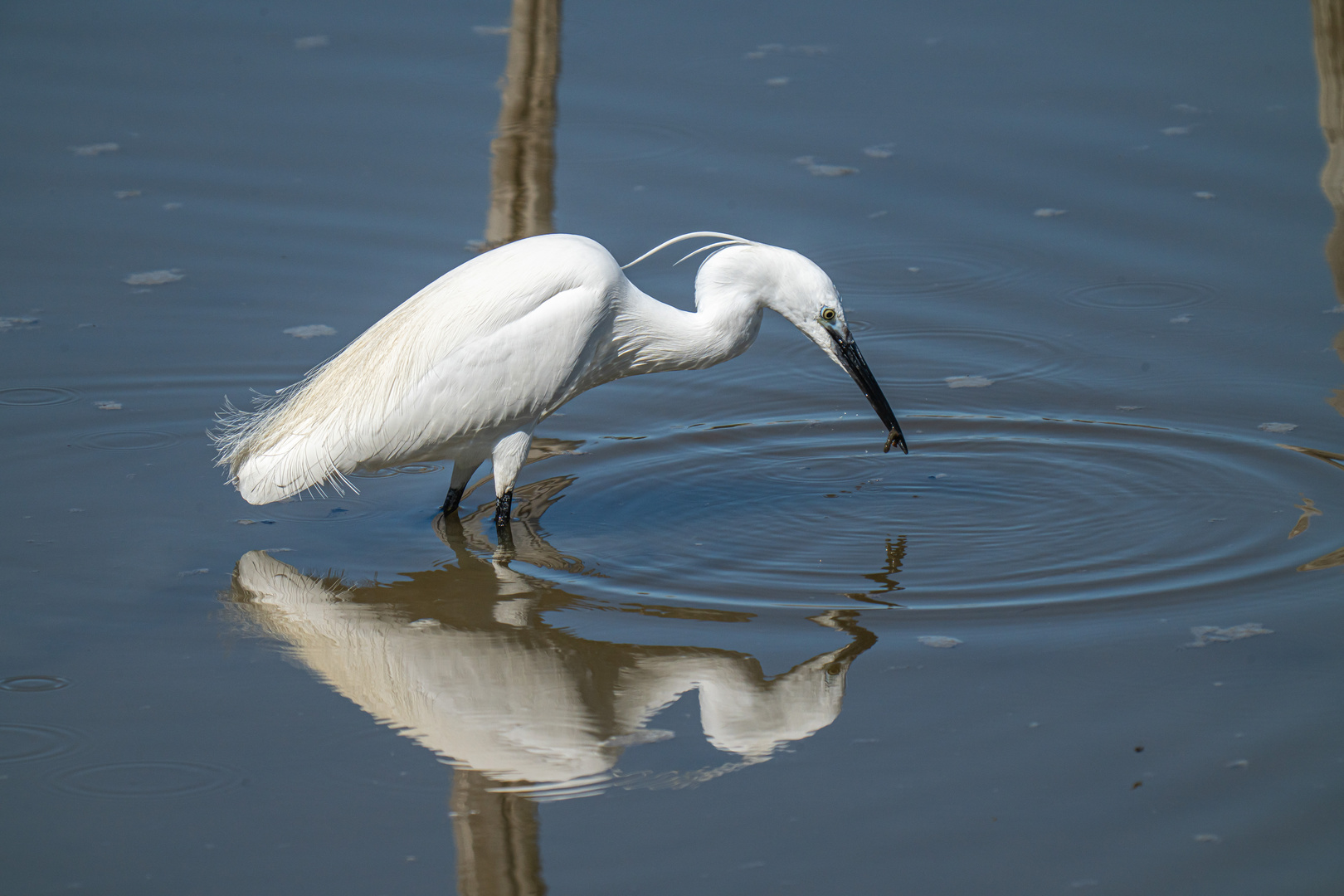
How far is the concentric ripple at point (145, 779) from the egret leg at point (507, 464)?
1735 mm

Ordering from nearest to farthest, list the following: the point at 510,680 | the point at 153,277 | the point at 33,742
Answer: the point at 33,742, the point at 510,680, the point at 153,277

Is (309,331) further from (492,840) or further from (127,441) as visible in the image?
(492,840)

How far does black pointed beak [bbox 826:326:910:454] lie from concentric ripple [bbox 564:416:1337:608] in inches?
12.1

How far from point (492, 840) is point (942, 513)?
261 cm

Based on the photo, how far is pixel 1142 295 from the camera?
7527 mm

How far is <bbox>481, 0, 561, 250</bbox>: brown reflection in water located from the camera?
807 centimetres

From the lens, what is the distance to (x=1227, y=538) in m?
5.33

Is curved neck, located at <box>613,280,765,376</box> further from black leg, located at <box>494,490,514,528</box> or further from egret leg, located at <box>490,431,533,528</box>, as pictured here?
black leg, located at <box>494,490,514,528</box>

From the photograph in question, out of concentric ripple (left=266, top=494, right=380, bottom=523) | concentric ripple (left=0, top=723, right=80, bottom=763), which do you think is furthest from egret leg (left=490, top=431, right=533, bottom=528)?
concentric ripple (left=0, top=723, right=80, bottom=763)

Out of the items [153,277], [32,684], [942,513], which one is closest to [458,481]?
[32,684]

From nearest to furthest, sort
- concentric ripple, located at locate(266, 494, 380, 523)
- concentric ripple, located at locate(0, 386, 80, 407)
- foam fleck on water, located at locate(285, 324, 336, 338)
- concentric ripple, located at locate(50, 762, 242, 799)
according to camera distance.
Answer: concentric ripple, located at locate(50, 762, 242, 799) → concentric ripple, located at locate(266, 494, 380, 523) → concentric ripple, located at locate(0, 386, 80, 407) → foam fleck on water, located at locate(285, 324, 336, 338)

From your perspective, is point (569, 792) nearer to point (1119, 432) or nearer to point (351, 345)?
point (351, 345)

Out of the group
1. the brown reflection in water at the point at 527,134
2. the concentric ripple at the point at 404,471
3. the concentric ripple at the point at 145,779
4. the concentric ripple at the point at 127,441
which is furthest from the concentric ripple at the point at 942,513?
the brown reflection in water at the point at 527,134

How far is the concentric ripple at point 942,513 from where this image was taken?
Result: 16.6 ft
